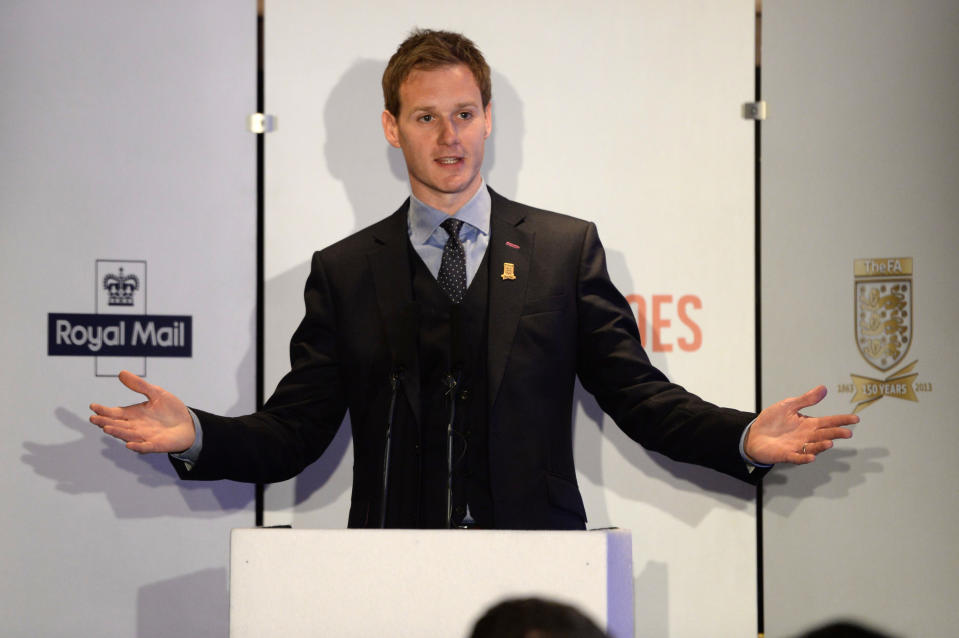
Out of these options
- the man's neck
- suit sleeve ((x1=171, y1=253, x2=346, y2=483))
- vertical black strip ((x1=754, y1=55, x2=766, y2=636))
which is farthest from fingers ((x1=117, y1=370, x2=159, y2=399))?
vertical black strip ((x1=754, y1=55, x2=766, y2=636))

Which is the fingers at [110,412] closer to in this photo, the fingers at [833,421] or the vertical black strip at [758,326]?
the fingers at [833,421]

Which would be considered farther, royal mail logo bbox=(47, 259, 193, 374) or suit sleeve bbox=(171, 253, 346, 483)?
royal mail logo bbox=(47, 259, 193, 374)

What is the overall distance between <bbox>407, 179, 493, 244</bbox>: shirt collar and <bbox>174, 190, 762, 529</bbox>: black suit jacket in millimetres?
33

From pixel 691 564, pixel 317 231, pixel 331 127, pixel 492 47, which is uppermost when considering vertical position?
pixel 492 47

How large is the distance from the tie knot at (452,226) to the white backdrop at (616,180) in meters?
0.55

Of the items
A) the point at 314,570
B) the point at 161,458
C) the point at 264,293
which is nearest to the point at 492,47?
the point at 264,293

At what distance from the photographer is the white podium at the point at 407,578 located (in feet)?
4.96

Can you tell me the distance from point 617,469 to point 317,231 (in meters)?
1.30

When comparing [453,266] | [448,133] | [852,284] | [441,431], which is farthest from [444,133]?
[852,284]

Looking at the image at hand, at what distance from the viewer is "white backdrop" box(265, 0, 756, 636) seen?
3.28 metres

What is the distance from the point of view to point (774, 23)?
11.1 ft

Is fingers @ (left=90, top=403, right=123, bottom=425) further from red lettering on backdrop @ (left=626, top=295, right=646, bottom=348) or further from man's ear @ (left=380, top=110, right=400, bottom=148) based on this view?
red lettering on backdrop @ (left=626, top=295, right=646, bottom=348)

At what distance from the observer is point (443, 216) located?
113 inches

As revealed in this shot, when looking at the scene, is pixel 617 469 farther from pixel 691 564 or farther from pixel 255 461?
pixel 255 461
